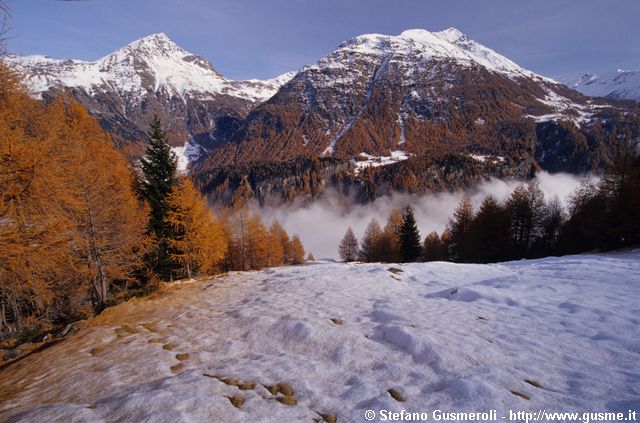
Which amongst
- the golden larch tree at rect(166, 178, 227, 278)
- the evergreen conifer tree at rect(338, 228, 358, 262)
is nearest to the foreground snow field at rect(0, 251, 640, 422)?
the golden larch tree at rect(166, 178, 227, 278)

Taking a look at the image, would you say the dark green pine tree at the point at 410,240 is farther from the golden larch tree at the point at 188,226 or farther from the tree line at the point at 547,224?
the golden larch tree at the point at 188,226

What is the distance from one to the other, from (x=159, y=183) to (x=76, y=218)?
859cm

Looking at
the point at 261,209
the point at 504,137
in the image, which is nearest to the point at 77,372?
the point at 261,209

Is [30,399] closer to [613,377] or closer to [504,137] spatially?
[613,377]

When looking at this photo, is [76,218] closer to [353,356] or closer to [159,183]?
[159,183]

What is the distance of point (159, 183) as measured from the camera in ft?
71.0

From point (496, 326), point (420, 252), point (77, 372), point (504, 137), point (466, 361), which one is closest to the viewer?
point (466, 361)

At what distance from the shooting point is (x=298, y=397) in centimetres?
557

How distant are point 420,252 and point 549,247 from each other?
633 inches

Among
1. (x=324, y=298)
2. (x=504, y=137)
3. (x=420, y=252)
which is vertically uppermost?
(x=504, y=137)

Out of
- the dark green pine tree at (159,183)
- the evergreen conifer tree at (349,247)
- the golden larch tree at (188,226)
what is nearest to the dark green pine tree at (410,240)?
the evergreen conifer tree at (349,247)

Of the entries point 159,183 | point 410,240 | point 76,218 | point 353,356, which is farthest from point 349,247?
point 353,356

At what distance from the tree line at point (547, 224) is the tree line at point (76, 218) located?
3177 cm

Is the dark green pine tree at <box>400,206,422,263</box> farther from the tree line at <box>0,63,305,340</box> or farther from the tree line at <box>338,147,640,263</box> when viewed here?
the tree line at <box>0,63,305,340</box>
